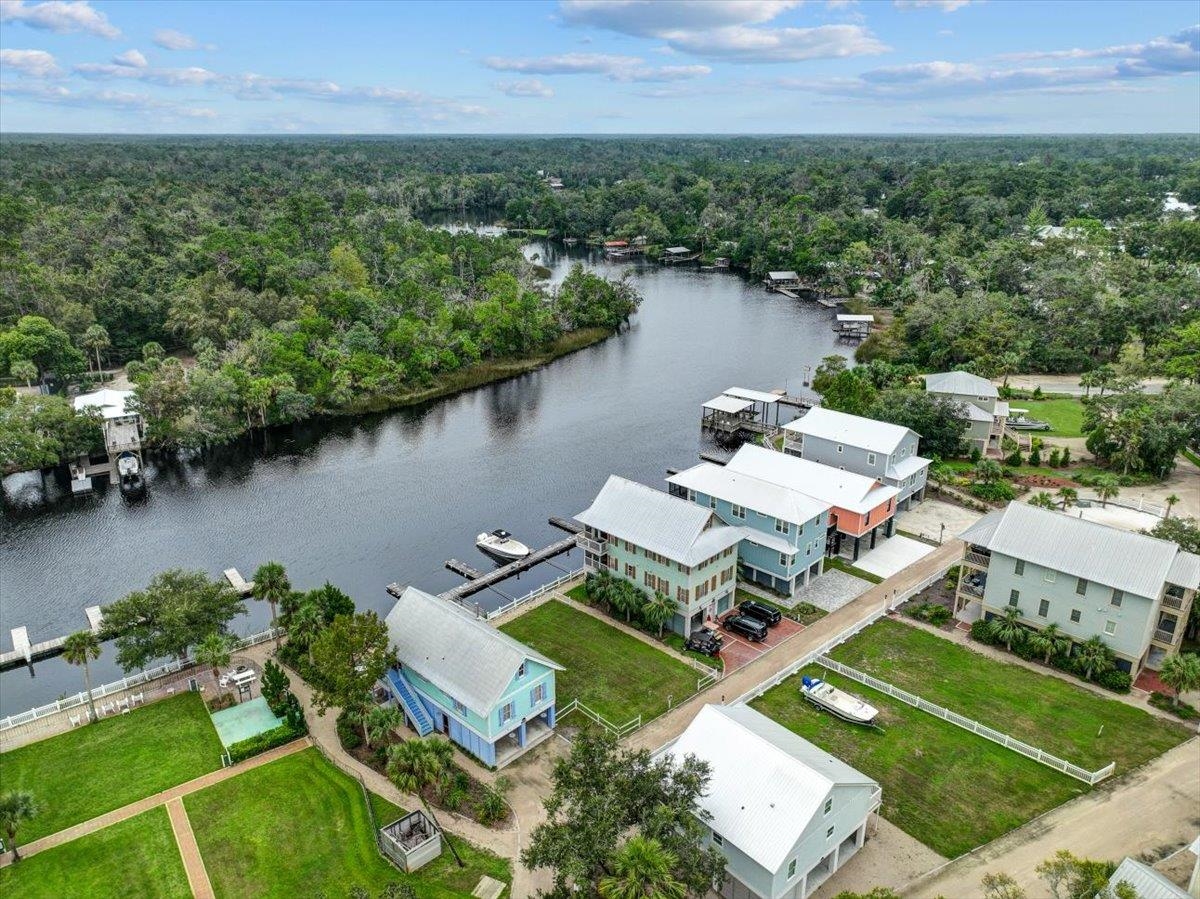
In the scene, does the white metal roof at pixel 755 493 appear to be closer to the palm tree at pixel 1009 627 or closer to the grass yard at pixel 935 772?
the palm tree at pixel 1009 627

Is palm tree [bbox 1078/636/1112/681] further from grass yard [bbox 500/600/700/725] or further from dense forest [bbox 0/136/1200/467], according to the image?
dense forest [bbox 0/136/1200/467]

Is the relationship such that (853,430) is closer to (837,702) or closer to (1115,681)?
(1115,681)

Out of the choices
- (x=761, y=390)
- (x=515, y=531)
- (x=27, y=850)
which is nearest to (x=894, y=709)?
(x=515, y=531)

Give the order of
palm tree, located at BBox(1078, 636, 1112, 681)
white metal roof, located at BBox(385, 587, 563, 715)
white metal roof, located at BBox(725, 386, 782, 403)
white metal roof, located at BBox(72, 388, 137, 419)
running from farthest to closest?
white metal roof, located at BBox(725, 386, 782, 403) < white metal roof, located at BBox(72, 388, 137, 419) < palm tree, located at BBox(1078, 636, 1112, 681) < white metal roof, located at BBox(385, 587, 563, 715)

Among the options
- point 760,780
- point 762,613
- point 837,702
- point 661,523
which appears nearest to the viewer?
point 760,780

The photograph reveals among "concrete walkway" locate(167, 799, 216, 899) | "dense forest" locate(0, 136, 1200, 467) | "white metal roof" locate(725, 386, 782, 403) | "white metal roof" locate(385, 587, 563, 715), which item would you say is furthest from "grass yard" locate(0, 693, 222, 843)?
"white metal roof" locate(725, 386, 782, 403)

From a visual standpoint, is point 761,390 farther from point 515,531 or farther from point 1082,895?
point 1082,895

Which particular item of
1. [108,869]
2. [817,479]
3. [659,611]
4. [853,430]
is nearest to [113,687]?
[108,869]
